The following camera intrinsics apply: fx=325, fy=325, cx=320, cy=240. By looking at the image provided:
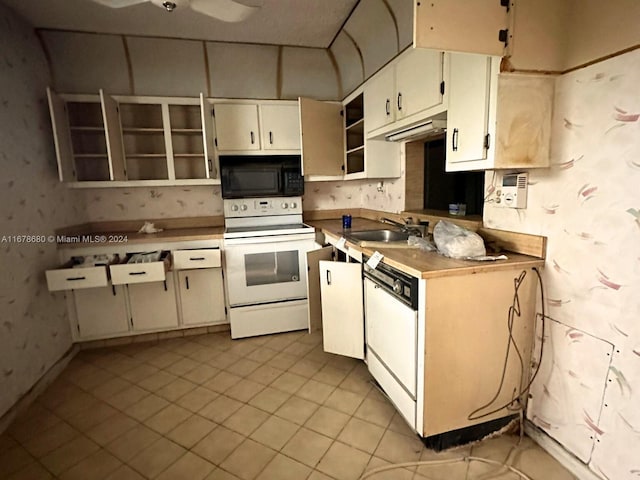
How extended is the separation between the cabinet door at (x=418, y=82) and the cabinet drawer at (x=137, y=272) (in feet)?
6.38

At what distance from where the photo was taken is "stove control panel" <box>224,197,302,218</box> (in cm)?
297

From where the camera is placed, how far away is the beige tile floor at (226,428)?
1463mm

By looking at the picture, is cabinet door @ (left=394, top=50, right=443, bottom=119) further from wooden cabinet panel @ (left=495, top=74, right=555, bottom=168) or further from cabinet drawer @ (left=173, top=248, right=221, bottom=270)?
cabinet drawer @ (left=173, top=248, right=221, bottom=270)

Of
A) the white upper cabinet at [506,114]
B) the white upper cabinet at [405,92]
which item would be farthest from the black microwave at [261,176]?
the white upper cabinet at [506,114]

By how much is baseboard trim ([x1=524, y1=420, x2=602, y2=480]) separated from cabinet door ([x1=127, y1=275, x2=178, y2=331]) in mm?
2537

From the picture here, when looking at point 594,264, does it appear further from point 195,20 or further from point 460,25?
point 195,20

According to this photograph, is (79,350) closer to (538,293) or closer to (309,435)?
(309,435)

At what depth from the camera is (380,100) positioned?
2.26 m

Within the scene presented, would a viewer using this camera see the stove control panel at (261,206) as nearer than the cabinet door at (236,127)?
No

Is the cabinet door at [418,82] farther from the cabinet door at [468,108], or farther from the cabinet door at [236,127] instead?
the cabinet door at [236,127]

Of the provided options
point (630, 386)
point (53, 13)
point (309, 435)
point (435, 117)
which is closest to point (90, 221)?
point (53, 13)

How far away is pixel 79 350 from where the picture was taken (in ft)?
8.69

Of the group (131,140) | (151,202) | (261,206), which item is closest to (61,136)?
(131,140)

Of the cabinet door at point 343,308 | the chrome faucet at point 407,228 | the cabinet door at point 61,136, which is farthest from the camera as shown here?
the cabinet door at point 61,136
